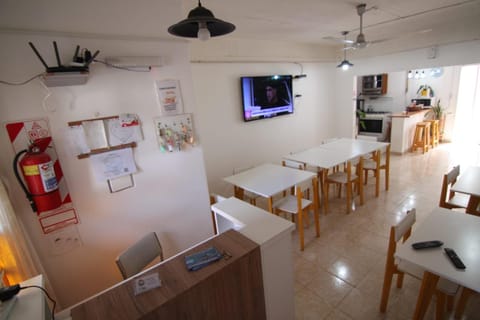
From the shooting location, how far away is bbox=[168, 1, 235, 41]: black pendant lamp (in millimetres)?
1210

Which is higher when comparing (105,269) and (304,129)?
(304,129)

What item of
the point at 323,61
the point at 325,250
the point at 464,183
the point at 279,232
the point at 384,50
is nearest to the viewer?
the point at 279,232

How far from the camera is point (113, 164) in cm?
194

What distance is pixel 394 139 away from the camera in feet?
20.1

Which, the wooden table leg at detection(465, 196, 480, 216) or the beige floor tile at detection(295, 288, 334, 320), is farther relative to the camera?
the wooden table leg at detection(465, 196, 480, 216)

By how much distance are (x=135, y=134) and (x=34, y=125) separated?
0.64 meters

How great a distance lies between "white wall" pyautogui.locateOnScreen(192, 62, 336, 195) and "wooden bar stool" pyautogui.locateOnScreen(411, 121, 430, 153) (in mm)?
2841

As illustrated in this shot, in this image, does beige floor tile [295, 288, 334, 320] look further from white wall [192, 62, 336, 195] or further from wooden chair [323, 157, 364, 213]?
white wall [192, 62, 336, 195]

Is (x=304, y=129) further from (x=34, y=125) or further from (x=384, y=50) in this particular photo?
(x=34, y=125)

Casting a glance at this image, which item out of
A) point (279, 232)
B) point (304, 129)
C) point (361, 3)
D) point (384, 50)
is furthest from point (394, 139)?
point (279, 232)

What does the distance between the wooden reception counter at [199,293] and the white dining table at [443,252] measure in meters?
1.00

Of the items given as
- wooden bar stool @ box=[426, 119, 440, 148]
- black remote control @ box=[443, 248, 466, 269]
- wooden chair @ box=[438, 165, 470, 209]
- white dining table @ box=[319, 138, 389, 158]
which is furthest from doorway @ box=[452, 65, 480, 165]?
black remote control @ box=[443, 248, 466, 269]

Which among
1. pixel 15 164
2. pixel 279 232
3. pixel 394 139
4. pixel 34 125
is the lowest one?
pixel 394 139

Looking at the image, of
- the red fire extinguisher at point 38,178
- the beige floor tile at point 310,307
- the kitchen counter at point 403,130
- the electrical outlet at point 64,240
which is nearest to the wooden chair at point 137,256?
the electrical outlet at point 64,240
